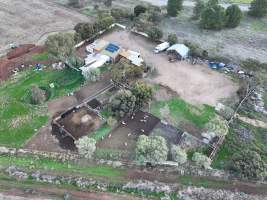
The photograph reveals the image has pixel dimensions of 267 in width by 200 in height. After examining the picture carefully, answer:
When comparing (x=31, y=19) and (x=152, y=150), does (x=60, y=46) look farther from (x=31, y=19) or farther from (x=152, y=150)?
(x=152, y=150)

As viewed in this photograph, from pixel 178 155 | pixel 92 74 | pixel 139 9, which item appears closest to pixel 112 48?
pixel 92 74

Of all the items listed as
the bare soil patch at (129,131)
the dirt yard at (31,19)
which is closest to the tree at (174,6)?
the dirt yard at (31,19)

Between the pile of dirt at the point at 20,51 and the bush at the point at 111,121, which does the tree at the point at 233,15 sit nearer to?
the bush at the point at 111,121

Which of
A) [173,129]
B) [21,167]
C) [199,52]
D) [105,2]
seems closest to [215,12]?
[199,52]

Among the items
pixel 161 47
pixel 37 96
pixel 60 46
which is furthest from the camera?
pixel 161 47

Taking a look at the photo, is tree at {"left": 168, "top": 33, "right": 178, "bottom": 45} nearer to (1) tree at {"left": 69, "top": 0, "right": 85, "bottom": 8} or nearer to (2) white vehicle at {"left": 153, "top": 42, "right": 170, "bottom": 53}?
(2) white vehicle at {"left": 153, "top": 42, "right": 170, "bottom": 53}

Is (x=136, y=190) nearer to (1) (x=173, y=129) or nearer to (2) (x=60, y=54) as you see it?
(1) (x=173, y=129)

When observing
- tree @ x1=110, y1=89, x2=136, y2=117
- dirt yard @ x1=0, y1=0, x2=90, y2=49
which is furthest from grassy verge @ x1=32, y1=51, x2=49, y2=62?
tree @ x1=110, y1=89, x2=136, y2=117

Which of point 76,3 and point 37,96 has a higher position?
point 76,3
